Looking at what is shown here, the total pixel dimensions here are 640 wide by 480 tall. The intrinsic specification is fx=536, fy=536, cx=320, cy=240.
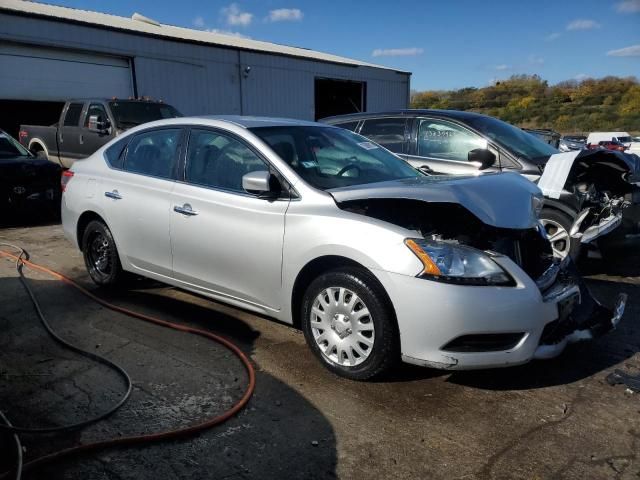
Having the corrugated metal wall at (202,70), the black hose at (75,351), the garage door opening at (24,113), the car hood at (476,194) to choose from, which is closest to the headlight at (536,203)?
the car hood at (476,194)

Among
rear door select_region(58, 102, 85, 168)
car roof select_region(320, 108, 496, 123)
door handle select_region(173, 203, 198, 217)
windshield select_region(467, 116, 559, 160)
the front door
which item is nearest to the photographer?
the front door

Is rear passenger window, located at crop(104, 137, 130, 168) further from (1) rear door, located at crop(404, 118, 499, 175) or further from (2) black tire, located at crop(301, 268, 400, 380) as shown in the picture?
(1) rear door, located at crop(404, 118, 499, 175)

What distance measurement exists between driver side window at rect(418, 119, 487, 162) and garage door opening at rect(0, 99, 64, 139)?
1352 cm

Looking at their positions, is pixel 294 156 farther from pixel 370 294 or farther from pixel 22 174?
pixel 22 174

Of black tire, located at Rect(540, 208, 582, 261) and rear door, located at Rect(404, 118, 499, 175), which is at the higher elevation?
rear door, located at Rect(404, 118, 499, 175)

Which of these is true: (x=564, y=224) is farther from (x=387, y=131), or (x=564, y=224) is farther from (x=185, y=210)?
(x=185, y=210)

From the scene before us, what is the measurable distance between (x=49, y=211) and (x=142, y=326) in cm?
534

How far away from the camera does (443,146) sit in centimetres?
638

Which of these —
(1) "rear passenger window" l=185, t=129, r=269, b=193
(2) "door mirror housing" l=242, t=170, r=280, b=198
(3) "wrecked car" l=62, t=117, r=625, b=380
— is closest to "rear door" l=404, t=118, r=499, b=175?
(3) "wrecked car" l=62, t=117, r=625, b=380

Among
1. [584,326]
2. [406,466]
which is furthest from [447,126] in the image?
[406,466]

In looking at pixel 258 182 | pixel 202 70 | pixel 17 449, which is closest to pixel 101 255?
pixel 258 182

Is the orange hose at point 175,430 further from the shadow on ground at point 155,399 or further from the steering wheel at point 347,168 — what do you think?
the steering wheel at point 347,168

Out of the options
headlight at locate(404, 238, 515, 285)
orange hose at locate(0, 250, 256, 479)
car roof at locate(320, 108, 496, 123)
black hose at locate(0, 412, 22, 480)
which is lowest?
orange hose at locate(0, 250, 256, 479)

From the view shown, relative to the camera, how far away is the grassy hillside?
4231 cm
